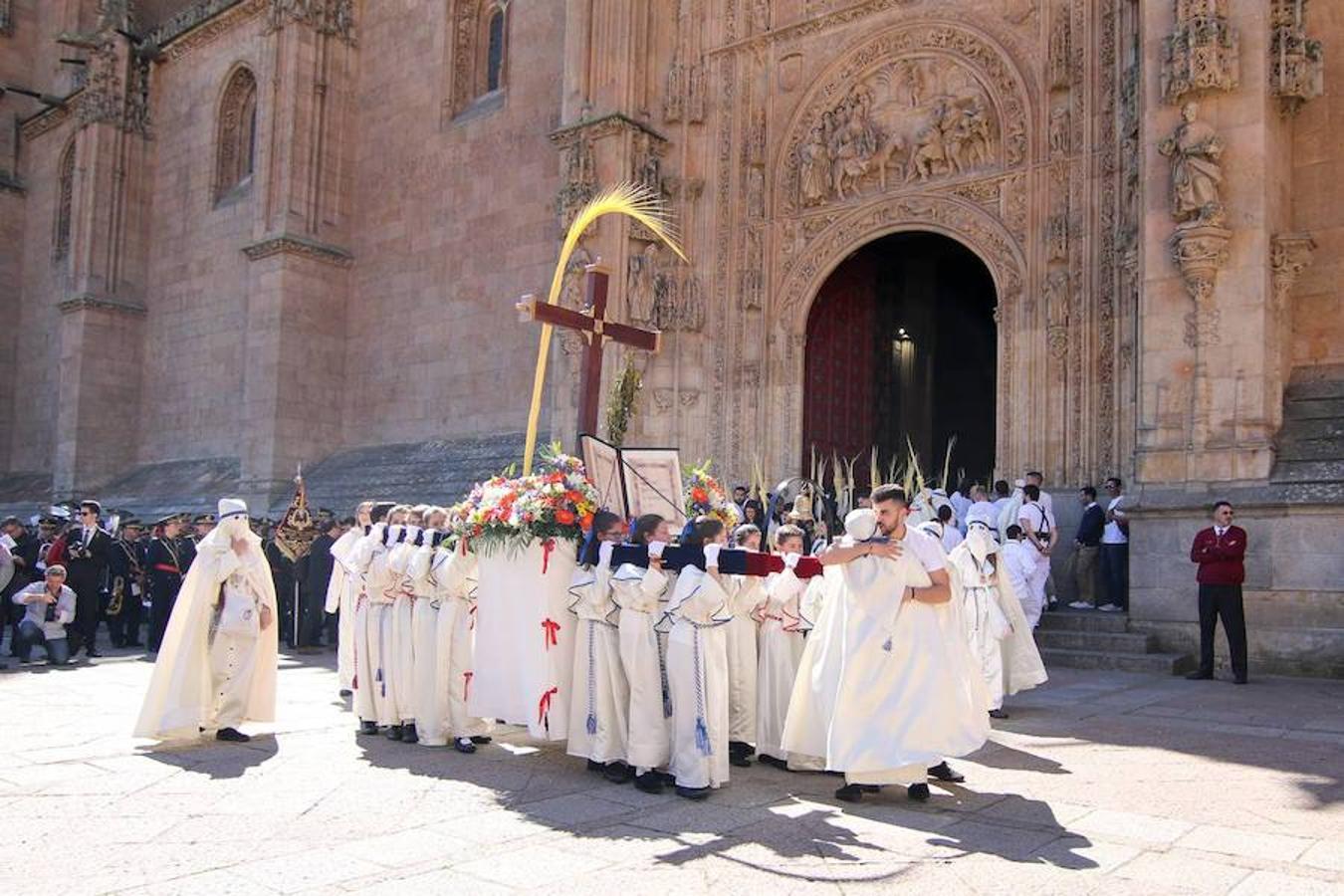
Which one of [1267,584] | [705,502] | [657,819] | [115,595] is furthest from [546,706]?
[115,595]

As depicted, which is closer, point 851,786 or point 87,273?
point 851,786

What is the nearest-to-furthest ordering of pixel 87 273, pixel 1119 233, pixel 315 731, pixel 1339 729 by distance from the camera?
pixel 1339 729 < pixel 315 731 < pixel 1119 233 < pixel 87 273

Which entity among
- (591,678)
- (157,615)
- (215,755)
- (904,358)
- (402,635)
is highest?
(904,358)

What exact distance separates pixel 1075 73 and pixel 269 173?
16354mm

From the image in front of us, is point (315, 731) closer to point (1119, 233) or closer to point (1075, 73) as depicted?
point (1119, 233)

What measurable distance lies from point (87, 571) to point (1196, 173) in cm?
1323

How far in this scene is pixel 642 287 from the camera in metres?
17.5

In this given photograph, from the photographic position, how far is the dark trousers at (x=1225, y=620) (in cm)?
1078

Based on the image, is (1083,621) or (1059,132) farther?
(1059,132)

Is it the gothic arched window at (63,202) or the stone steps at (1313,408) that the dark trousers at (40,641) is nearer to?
the stone steps at (1313,408)

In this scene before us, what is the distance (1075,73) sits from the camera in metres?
14.7

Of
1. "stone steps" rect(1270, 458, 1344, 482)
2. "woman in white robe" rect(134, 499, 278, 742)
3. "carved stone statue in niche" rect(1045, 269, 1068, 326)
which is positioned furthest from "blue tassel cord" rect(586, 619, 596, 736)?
"carved stone statue in niche" rect(1045, 269, 1068, 326)

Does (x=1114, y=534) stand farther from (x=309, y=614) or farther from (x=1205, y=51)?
(x=309, y=614)

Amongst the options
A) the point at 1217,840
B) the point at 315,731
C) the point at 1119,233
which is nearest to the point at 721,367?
the point at 1119,233
